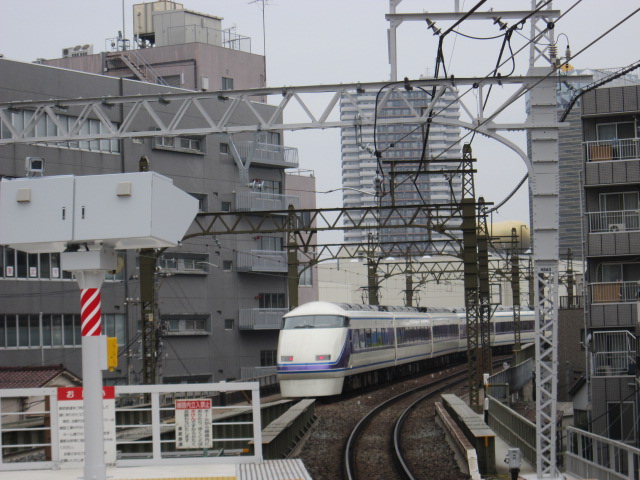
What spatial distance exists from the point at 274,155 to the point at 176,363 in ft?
43.6

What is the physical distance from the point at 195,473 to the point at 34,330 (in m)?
32.3

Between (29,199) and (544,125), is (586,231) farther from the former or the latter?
(29,199)

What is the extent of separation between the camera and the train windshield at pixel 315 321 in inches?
1324

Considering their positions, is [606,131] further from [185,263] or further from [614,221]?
[185,263]

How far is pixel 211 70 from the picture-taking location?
58.0 meters

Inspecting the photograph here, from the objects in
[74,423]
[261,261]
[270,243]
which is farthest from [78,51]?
[74,423]

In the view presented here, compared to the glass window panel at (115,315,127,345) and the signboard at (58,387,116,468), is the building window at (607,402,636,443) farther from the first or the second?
the signboard at (58,387,116,468)

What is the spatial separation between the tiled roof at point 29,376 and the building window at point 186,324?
17.6 meters

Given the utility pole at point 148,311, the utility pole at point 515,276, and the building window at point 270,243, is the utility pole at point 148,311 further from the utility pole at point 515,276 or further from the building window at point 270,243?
the building window at point 270,243

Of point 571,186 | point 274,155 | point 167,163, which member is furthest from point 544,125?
point 571,186

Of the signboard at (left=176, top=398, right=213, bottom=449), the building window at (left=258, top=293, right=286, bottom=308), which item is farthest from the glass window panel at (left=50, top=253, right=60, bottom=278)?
the signboard at (left=176, top=398, right=213, bottom=449)

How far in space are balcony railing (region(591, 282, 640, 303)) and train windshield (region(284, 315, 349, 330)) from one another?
30.0ft

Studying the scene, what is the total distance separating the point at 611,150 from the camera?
35688 millimetres

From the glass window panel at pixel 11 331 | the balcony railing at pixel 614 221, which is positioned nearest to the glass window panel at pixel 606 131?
the balcony railing at pixel 614 221
